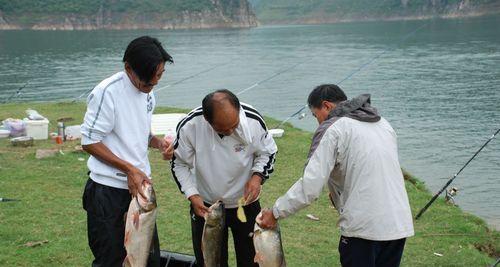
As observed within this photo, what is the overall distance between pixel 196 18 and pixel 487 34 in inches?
2691

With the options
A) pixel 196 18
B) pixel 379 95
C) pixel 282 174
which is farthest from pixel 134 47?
pixel 196 18

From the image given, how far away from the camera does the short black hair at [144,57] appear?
370 cm

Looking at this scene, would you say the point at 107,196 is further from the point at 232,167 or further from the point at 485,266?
the point at 485,266

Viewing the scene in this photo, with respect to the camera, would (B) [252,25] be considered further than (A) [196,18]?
Yes

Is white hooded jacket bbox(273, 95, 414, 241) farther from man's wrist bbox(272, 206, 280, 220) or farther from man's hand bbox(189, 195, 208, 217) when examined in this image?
man's hand bbox(189, 195, 208, 217)

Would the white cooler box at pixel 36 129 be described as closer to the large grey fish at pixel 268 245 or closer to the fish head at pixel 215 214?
the fish head at pixel 215 214

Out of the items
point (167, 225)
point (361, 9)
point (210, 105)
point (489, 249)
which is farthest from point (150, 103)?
point (361, 9)

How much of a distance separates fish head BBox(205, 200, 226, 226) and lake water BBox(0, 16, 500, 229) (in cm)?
703

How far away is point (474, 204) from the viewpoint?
11406 mm

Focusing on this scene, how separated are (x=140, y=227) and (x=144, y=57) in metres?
1.03

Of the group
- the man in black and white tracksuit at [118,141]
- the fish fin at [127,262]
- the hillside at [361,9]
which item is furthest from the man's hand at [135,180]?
the hillside at [361,9]

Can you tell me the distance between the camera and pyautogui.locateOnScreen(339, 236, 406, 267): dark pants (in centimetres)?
377

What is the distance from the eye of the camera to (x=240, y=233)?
4.32 m

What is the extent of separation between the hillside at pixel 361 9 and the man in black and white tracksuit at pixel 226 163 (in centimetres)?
10378
